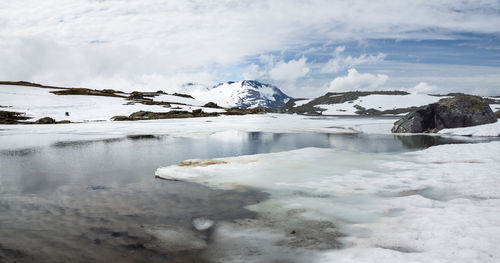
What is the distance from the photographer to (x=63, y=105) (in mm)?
64062

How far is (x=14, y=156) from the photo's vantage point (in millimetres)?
19375

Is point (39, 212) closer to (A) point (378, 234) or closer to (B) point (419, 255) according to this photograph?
(A) point (378, 234)

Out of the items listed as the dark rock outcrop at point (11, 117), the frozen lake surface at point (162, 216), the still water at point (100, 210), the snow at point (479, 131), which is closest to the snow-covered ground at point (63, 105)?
the dark rock outcrop at point (11, 117)

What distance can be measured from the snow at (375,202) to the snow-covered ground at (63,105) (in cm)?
5056

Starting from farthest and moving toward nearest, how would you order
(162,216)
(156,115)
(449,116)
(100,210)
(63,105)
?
(63,105)
(156,115)
(449,116)
(100,210)
(162,216)

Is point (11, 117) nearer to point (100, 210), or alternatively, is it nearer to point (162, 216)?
point (100, 210)

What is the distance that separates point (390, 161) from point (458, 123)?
25.2 m

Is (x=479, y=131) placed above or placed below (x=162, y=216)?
above

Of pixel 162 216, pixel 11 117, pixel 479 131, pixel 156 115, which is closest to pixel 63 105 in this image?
pixel 11 117

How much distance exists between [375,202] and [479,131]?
2976 centimetres

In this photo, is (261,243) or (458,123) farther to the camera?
(458,123)

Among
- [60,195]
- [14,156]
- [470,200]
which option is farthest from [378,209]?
[14,156]

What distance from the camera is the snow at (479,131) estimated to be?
3105 cm

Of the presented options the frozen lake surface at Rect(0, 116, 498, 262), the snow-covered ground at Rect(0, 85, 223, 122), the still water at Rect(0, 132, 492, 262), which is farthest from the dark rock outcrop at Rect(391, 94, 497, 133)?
the snow-covered ground at Rect(0, 85, 223, 122)
